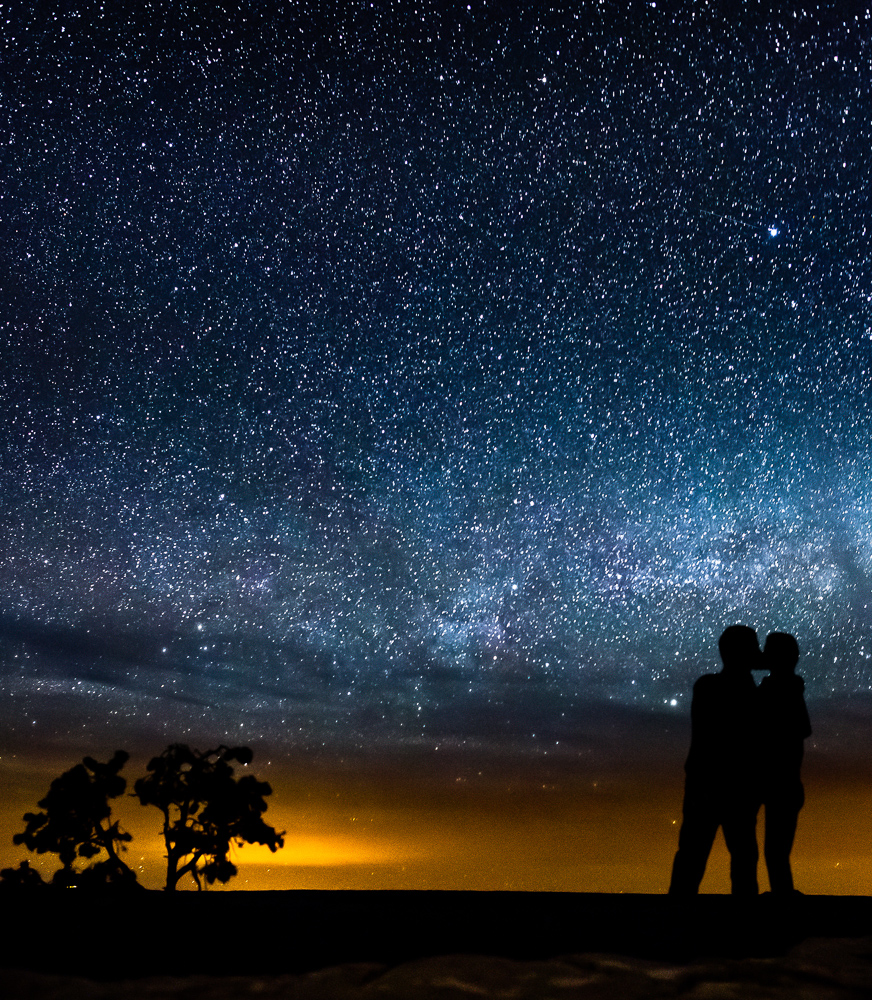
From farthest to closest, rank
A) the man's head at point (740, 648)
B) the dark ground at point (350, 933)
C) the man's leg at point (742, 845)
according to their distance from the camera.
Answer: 1. the man's head at point (740, 648)
2. the man's leg at point (742, 845)
3. the dark ground at point (350, 933)

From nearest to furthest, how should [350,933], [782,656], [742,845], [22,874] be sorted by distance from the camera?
[350,933], [742,845], [782,656], [22,874]

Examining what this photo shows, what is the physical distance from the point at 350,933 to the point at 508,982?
3.86 ft

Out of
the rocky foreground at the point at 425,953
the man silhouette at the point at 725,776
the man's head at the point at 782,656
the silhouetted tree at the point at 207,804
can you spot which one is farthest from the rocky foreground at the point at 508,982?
the silhouetted tree at the point at 207,804

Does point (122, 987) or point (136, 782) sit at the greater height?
point (122, 987)

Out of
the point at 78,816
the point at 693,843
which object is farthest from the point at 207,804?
the point at 693,843

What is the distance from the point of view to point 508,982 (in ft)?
6.97

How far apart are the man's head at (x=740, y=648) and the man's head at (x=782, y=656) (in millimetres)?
205

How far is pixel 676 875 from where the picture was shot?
14.6 ft

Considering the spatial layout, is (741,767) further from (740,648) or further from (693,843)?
(740,648)

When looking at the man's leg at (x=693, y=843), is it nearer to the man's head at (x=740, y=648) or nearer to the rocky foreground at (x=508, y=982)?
the man's head at (x=740, y=648)

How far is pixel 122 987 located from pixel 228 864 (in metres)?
11.5

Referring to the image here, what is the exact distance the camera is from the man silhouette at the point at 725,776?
4293mm

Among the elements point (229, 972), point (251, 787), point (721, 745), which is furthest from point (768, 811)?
point (251, 787)

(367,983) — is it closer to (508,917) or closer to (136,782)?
(508,917)
